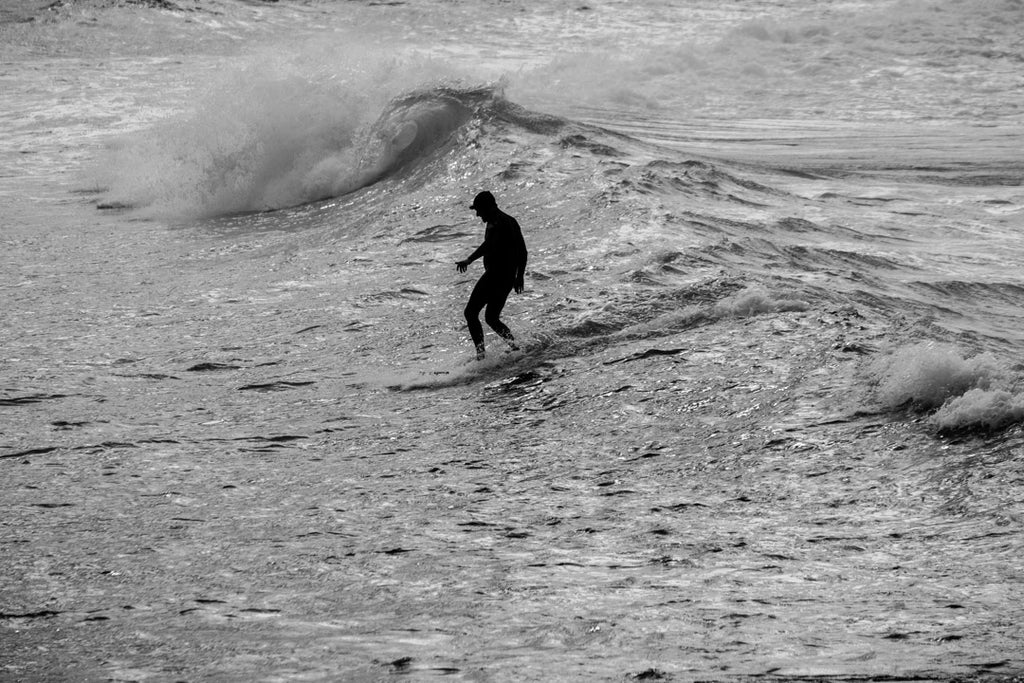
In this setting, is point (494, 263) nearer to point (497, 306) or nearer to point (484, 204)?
point (497, 306)

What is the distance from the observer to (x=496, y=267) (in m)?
11.2

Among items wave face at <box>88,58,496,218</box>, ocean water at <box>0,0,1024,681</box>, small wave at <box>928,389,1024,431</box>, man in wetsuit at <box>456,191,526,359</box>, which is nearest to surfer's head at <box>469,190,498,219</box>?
man in wetsuit at <box>456,191,526,359</box>

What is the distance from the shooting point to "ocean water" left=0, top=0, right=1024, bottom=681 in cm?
616

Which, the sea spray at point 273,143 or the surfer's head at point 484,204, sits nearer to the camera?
the surfer's head at point 484,204

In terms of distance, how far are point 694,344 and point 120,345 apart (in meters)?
5.28

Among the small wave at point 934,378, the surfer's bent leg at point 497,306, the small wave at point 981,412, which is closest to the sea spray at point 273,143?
the surfer's bent leg at point 497,306

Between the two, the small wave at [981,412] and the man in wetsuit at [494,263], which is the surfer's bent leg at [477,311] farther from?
the small wave at [981,412]

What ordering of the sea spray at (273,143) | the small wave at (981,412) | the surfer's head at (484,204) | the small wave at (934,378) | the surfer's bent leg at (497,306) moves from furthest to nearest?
the sea spray at (273,143)
the surfer's bent leg at (497,306)
the surfer's head at (484,204)
the small wave at (934,378)
the small wave at (981,412)

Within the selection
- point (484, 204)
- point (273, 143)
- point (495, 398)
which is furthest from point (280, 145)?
point (495, 398)

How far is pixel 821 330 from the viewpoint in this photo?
1116 centimetres

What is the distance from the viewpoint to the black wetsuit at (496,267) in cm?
1116

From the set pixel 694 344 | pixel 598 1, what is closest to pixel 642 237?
pixel 694 344

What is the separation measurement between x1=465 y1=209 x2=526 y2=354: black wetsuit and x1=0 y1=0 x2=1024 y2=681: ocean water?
1.27 feet

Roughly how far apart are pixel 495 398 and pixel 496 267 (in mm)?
1370
